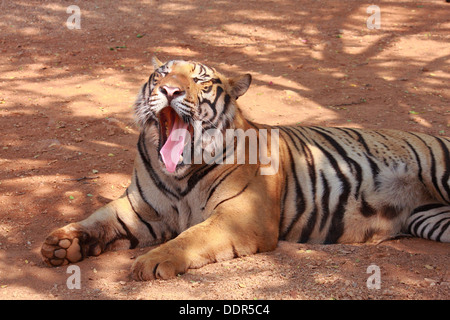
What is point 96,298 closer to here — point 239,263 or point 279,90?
point 239,263

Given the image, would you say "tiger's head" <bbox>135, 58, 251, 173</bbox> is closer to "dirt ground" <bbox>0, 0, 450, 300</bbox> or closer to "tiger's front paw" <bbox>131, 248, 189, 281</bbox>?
"tiger's front paw" <bbox>131, 248, 189, 281</bbox>

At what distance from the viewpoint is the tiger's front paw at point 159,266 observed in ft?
10.3

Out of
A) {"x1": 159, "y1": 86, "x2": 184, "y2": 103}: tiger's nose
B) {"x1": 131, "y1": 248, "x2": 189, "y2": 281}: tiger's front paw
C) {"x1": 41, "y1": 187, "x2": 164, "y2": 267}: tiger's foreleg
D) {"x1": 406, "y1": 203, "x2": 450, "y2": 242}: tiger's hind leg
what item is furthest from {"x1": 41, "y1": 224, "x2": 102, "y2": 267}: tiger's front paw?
{"x1": 406, "y1": 203, "x2": 450, "y2": 242}: tiger's hind leg

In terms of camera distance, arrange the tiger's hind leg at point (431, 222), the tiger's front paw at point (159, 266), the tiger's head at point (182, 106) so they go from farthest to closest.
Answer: the tiger's hind leg at point (431, 222) → the tiger's head at point (182, 106) → the tiger's front paw at point (159, 266)

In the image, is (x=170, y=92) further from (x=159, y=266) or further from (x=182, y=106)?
(x=159, y=266)

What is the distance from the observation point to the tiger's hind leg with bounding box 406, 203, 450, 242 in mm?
4027

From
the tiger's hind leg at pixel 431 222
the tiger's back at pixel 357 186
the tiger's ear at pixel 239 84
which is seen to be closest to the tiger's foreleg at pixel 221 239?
the tiger's back at pixel 357 186

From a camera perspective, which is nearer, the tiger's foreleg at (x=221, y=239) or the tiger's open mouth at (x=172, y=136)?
the tiger's foreleg at (x=221, y=239)

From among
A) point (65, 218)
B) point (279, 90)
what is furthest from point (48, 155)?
point (279, 90)

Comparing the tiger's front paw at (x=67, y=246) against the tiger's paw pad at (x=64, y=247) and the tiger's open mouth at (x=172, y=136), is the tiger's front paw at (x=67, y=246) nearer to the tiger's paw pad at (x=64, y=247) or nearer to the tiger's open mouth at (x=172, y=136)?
the tiger's paw pad at (x=64, y=247)

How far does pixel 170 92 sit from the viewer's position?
353 cm

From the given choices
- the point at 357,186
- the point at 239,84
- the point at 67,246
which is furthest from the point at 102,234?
the point at 357,186

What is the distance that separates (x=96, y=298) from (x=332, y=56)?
6.83 metres

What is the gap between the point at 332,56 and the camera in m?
8.92
